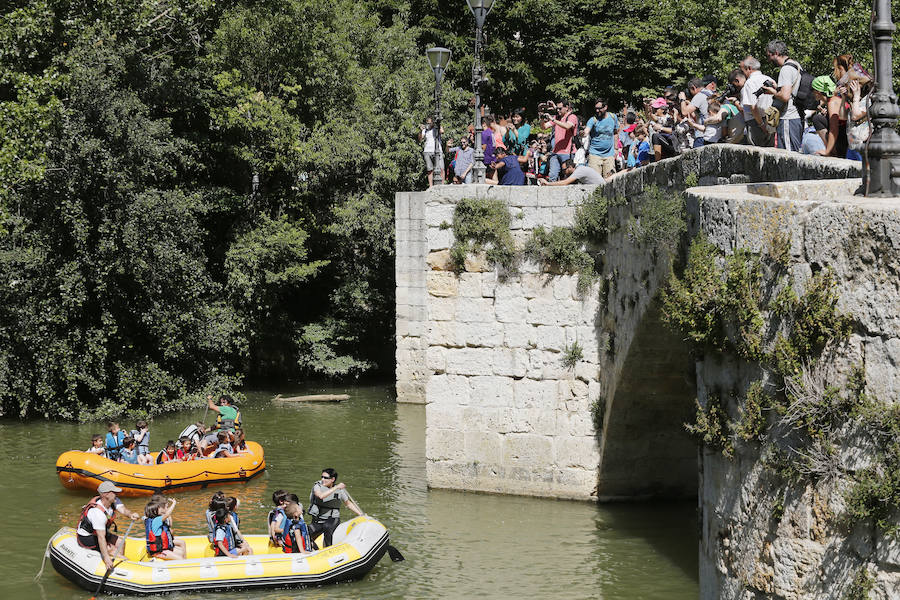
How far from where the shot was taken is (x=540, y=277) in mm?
14633

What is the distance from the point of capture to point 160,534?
12523mm

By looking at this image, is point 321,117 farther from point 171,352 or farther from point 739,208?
point 739,208

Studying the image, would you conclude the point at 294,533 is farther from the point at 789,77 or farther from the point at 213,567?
the point at 789,77

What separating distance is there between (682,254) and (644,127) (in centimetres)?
782

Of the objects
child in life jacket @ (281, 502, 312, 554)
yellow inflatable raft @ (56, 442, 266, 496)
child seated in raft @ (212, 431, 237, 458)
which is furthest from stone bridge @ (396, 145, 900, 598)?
child seated in raft @ (212, 431, 237, 458)

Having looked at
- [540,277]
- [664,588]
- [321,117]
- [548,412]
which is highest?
[321,117]

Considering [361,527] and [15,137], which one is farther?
[15,137]

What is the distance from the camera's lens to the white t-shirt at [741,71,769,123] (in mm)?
10234

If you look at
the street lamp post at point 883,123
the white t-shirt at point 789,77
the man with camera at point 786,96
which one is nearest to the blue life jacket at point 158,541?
the man with camera at point 786,96

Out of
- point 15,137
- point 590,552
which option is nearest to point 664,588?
point 590,552

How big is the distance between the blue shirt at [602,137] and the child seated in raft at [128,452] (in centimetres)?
791

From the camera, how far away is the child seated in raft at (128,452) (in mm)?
16844

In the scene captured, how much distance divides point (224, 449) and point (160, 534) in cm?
476

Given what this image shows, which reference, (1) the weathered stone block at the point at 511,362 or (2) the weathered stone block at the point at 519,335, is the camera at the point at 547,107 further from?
(1) the weathered stone block at the point at 511,362
